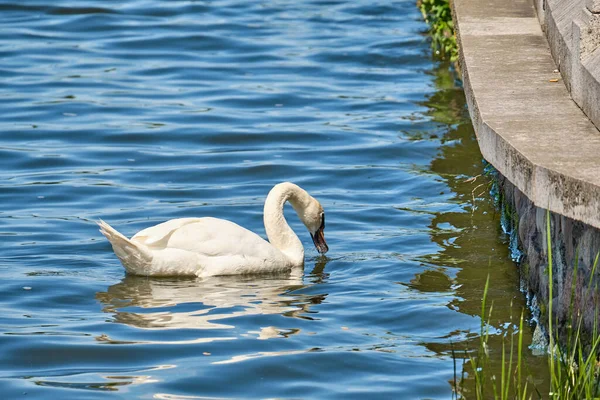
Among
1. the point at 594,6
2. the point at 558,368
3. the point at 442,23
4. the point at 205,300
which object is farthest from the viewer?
the point at 442,23

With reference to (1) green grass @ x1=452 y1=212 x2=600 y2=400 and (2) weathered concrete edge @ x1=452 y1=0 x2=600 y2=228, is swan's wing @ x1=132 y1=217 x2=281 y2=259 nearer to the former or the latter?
(2) weathered concrete edge @ x1=452 y1=0 x2=600 y2=228

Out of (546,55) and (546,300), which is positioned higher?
(546,55)

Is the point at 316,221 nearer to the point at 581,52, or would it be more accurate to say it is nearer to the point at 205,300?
the point at 205,300

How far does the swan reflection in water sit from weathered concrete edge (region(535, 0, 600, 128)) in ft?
6.50

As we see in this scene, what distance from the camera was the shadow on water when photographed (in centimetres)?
632

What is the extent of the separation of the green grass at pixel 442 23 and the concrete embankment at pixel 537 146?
14.6ft

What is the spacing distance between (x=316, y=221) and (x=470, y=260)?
1.15 meters

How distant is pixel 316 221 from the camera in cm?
855

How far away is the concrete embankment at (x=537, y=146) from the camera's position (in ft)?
17.3

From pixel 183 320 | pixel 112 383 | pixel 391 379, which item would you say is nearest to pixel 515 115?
pixel 391 379

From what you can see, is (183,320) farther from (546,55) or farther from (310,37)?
(310,37)

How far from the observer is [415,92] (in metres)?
13.7

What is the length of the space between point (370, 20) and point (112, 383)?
43.1 feet

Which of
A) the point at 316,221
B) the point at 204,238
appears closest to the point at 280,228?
the point at 316,221
